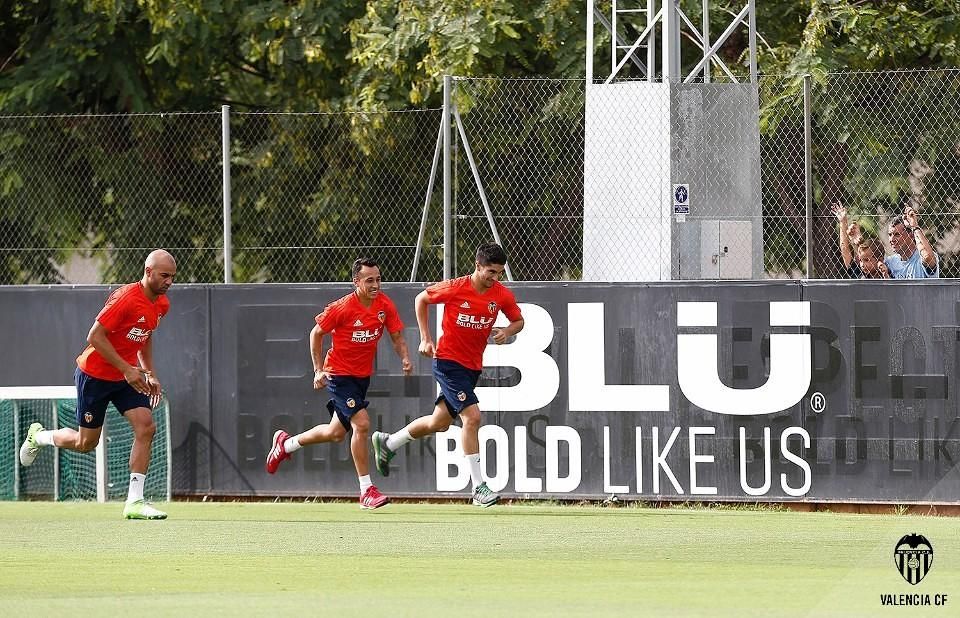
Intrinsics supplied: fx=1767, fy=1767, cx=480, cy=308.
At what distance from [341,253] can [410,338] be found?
214 cm

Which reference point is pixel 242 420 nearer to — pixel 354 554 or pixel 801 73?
pixel 354 554

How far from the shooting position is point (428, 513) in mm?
14359

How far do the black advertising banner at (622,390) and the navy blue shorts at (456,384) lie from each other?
1.23 meters

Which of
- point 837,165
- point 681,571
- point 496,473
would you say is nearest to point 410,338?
point 496,473

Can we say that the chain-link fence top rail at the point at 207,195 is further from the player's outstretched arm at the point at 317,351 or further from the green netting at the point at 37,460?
the player's outstretched arm at the point at 317,351

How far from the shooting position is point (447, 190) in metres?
15.4

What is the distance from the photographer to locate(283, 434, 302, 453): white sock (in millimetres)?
15023

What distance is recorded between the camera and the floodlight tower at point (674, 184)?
1529 centimetres

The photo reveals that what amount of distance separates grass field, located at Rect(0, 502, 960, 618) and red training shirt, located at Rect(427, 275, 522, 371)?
1308 millimetres

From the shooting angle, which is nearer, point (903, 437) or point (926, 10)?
point (903, 437)

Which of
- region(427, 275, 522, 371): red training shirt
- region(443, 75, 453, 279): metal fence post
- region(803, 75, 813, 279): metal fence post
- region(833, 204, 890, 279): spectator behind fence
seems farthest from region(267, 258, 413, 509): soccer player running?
region(833, 204, 890, 279): spectator behind fence

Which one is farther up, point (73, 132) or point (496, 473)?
point (73, 132)
